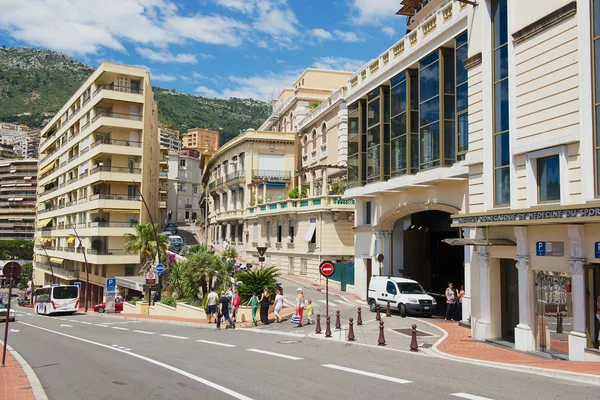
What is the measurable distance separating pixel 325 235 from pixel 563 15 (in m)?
27.0

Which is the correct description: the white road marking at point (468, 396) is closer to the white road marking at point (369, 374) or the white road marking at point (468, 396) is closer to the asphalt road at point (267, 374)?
the asphalt road at point (267, 374)

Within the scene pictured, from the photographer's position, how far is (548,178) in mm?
14859

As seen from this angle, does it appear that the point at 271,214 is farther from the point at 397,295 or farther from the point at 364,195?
the point at 397,295

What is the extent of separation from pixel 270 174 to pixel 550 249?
44.1 metres

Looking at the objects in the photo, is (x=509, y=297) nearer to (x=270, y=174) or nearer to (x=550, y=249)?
(x=550, y=249)

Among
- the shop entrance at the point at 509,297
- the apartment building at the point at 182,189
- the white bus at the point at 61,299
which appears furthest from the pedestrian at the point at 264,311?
the apartment building at the point at 182,189

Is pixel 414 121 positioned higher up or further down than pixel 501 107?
higher up

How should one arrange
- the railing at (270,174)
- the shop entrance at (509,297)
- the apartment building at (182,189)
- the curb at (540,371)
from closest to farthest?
1. the curb at (540,371)
2. the shop entrance at (509,297)
3. the railing at (270,174)
4. the apartment building at (182,189)

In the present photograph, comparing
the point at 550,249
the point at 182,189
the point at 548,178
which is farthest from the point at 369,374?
the point at 182,189

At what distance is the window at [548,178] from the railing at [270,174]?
4299 cm

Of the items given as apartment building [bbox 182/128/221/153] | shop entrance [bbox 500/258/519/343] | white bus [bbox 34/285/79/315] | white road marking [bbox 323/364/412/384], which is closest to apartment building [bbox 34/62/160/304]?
white bus [bbox 34/285/79/315]

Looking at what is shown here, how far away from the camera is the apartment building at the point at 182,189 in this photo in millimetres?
109875

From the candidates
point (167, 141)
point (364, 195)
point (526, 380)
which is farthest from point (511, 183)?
point (167, 141)

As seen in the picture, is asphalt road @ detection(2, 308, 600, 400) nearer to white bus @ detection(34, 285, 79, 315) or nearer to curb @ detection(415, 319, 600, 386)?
curb @ detection(415, 319, 600, 386)
